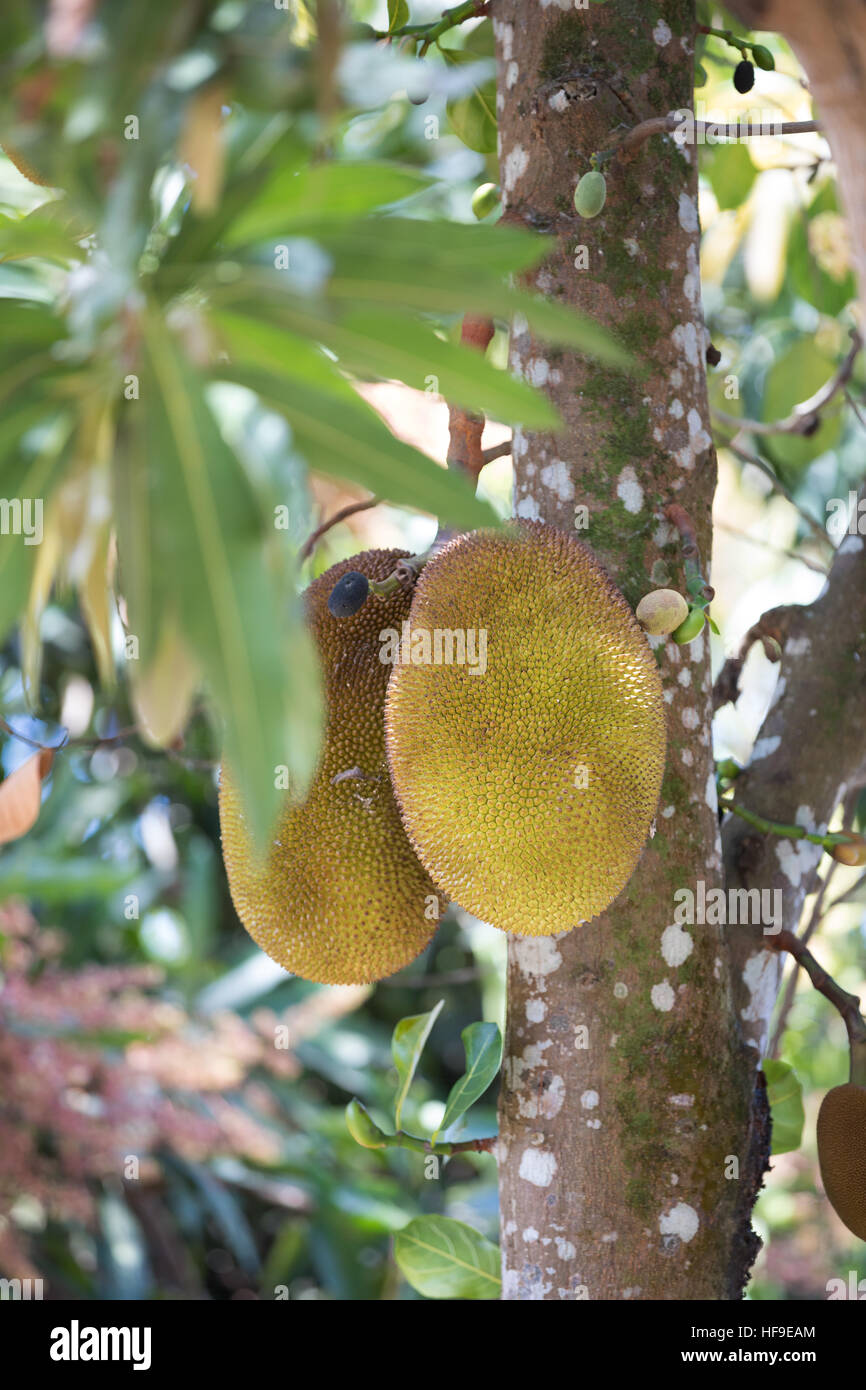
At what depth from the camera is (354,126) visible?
1796 millimetres

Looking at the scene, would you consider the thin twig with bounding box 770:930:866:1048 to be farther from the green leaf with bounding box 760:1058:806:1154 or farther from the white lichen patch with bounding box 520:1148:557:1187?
the white lichen patch with bounding box 520:1148:557:1187

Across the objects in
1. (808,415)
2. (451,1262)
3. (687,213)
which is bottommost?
(451,1262)

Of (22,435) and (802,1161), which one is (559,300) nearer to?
(22,435)

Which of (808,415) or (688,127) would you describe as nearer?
(688,127)

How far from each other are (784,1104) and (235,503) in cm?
98

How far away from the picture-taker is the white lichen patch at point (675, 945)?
1005 millimetres

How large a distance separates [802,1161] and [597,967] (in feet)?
10.1

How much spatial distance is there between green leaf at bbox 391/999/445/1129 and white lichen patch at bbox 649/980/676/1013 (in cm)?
22

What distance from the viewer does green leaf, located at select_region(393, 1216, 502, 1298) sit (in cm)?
121

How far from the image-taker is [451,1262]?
4.00ft

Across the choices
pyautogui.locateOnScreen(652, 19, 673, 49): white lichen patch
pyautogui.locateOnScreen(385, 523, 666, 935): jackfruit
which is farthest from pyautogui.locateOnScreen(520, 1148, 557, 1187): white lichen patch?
pyautogui.locateOnScreen(652, 19, 673, 49): white lichen patch

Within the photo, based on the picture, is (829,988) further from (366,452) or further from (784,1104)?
(366,452)

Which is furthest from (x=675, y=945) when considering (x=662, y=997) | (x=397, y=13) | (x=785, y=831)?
(x=397, y=13)
